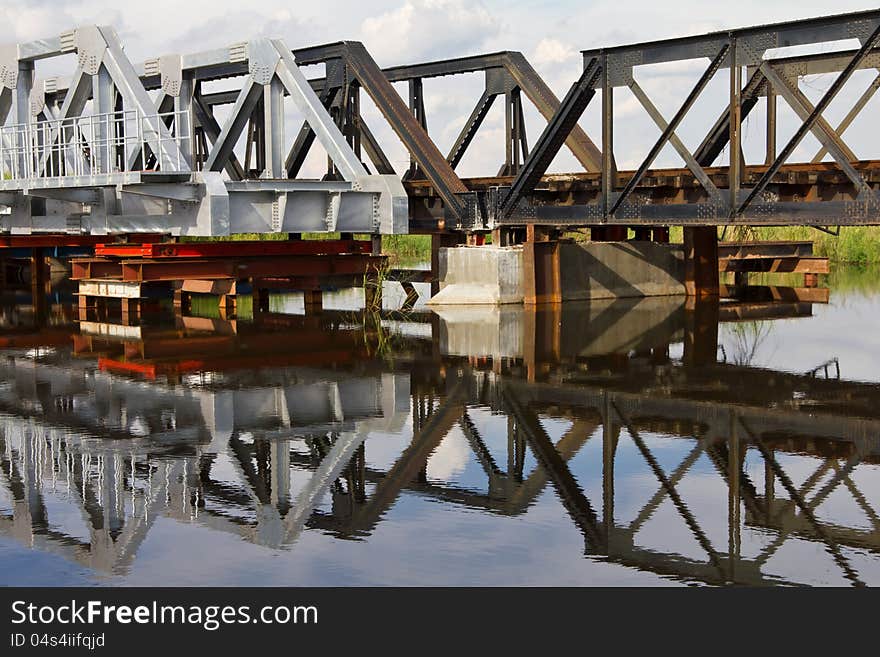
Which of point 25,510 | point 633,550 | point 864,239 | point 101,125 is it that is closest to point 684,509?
point 633,550

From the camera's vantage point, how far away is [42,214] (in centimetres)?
2477

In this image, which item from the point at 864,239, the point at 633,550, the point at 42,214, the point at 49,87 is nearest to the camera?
the point at 633,550

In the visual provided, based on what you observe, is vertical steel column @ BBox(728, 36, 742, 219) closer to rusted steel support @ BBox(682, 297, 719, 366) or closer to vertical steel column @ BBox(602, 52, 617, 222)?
rusted steel support @ BBox(682, 297, 719, 366)

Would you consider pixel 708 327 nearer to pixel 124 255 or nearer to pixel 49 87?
pixel 124 255

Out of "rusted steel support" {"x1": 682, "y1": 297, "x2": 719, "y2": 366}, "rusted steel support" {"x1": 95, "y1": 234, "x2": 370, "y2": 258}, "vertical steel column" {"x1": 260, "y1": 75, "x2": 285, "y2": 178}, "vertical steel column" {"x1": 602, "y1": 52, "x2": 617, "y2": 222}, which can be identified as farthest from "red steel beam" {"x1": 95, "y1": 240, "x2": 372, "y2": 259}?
"rusted steel support" {"x1": 682, "y1": 297, "x2": 719, "y2": 366}

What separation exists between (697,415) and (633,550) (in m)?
4.45

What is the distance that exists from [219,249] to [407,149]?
390 centimetres

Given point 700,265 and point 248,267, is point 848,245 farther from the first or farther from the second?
point 248,267

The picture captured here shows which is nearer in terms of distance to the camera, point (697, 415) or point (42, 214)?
point (697, 415)

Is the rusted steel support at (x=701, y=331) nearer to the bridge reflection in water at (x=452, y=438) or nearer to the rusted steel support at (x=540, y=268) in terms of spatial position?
the bridge reflection in water at (x=452, y=438)

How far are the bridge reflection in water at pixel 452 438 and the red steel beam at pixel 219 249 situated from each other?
4.60 metres

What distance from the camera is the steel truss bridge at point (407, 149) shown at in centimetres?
1752

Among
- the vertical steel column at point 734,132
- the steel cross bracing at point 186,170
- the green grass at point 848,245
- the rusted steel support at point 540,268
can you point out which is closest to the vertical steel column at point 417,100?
the steel cross bracing at point 186,170

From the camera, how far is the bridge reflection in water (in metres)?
7.38
